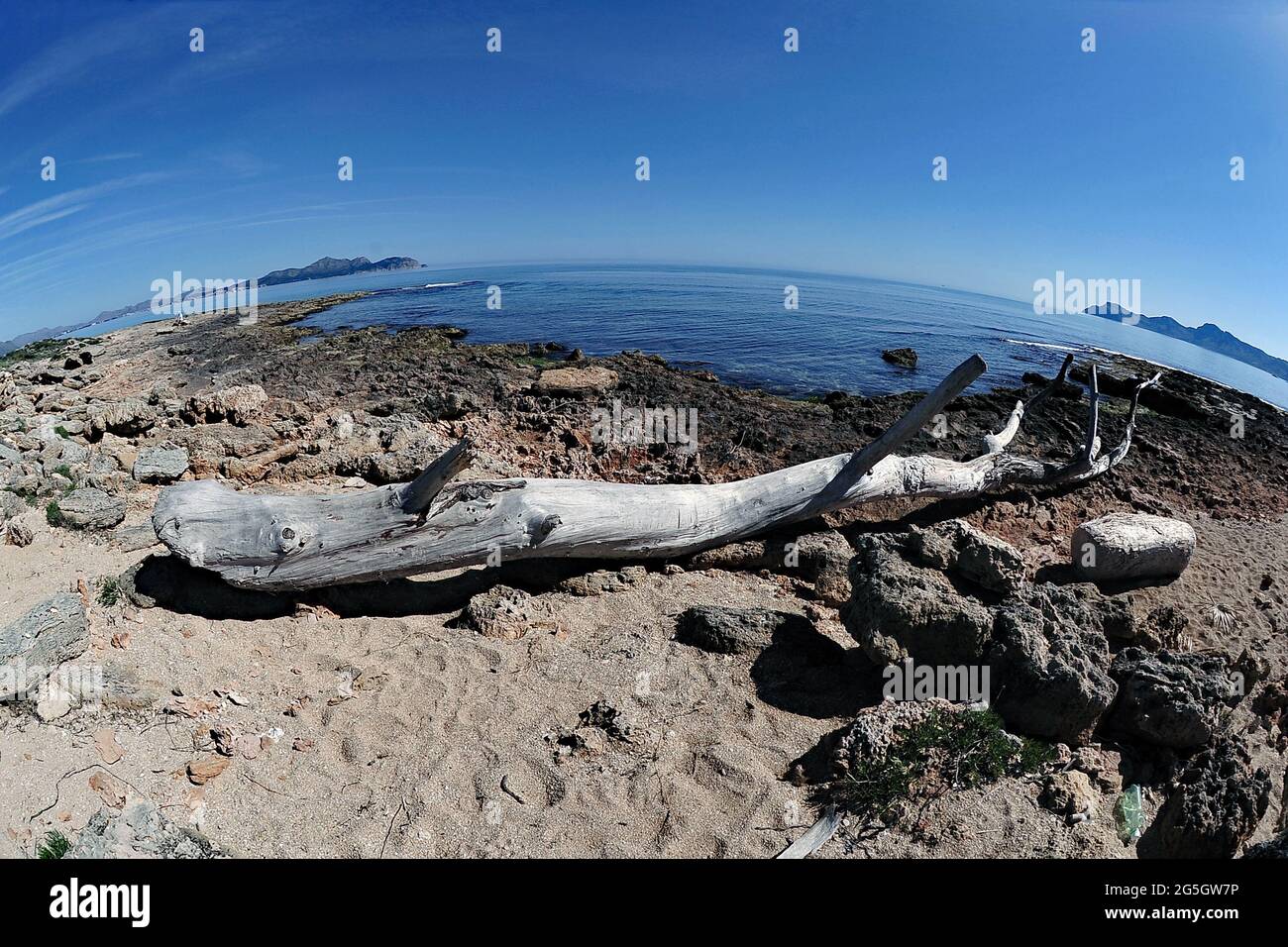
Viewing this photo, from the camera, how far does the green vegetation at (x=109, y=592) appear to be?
4.98 m

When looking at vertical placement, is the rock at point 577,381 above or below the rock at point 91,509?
above

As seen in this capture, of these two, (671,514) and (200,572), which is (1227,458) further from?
(200,572)

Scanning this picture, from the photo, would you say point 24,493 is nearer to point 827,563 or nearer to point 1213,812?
point 827,563

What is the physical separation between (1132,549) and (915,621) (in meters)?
3.74

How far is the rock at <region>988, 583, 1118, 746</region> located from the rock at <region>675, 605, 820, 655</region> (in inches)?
57.3

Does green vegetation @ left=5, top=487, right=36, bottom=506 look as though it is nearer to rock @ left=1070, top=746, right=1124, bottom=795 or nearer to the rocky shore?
the rocky shore

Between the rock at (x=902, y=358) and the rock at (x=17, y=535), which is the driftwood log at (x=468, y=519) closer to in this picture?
the rock at (x=17, y=535)

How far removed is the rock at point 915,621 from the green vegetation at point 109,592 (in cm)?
603

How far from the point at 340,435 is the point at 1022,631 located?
8.11 meters

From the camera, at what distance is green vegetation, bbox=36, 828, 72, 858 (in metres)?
3.07

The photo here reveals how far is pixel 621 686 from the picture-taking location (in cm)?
480

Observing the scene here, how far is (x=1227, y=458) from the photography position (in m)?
10.6

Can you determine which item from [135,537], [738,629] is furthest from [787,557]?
[135,537]

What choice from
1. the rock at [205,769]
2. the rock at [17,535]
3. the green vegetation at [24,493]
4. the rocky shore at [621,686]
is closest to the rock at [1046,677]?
the rocky shore at [621,686]
